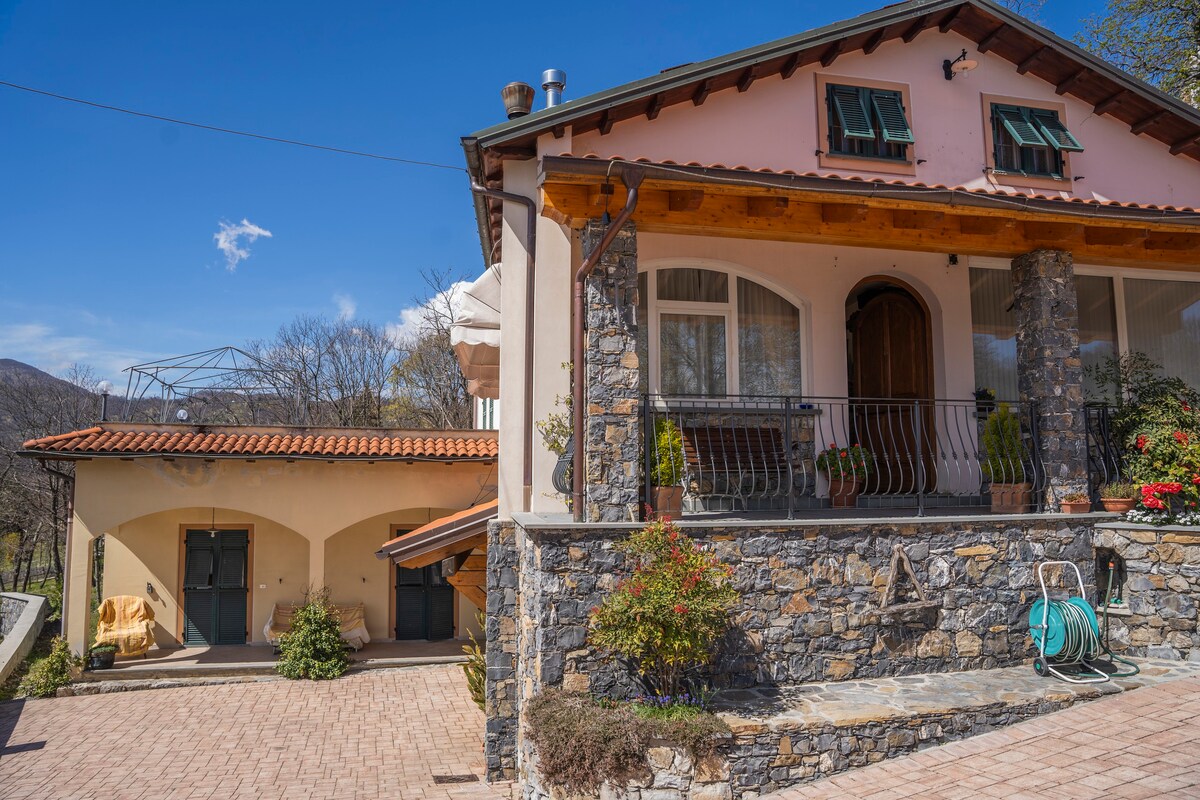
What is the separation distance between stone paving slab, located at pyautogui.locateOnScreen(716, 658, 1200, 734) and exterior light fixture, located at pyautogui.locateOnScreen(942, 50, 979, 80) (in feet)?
22.9

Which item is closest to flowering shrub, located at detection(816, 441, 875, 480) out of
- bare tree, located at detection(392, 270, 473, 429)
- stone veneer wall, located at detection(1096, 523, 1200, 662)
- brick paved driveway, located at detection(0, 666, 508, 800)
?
stone veneer wall, located at detection(1096, 523, 1200, 662)

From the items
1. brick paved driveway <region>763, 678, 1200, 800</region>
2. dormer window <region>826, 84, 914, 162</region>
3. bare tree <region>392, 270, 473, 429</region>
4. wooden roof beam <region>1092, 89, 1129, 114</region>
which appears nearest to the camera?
brick paved driveway <region>763, 678, 1200, 800</region>

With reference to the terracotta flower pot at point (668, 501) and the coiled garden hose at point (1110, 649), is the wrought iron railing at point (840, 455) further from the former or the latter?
the terracotta flower pot at point (668, 501)

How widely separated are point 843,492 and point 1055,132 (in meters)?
5.48

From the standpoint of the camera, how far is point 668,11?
1290cm

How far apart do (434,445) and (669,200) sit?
8.26 meters

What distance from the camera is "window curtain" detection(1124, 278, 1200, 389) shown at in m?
10.2

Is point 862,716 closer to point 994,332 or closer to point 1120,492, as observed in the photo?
point 1120,492

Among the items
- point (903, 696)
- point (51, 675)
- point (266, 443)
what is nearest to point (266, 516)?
point (266, 443)

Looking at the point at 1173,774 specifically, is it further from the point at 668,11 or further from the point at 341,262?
the point at 341,262

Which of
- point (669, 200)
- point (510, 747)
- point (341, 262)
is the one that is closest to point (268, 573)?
point (510, 747)

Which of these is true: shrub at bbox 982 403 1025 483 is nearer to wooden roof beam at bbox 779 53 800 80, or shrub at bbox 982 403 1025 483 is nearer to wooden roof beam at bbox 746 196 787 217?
wooden roof beam at bbox 746 196 787 217

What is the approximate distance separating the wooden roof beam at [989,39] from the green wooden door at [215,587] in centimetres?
1438

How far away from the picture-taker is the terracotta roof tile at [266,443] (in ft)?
40.2
